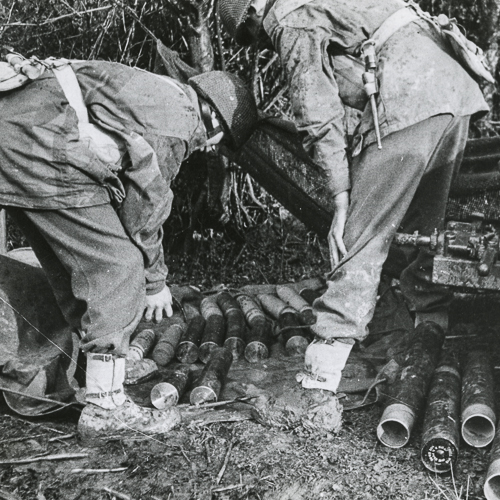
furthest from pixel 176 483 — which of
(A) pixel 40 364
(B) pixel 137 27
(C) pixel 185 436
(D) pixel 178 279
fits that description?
(B) pixel 137 27

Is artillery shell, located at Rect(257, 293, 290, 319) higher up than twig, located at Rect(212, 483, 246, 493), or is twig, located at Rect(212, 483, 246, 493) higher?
twig, located at Rect(212, 483, 246, 493)

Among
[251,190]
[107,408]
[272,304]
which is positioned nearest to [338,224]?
[107,408]

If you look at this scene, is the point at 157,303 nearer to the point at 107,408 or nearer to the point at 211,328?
the point at 211,328

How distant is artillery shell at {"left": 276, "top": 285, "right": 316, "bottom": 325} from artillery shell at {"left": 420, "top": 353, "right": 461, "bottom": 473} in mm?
1492

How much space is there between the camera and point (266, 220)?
293 inches

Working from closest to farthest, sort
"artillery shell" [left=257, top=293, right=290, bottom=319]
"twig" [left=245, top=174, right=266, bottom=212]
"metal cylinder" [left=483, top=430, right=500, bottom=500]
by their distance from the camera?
"metal cylinder" [left=483, top=430, right=500, bottom=500]
"artillery shell" [left=257, top=293, right=290, bottom=319]
"twig" [left=245, top=174, right=266, bottom=212]

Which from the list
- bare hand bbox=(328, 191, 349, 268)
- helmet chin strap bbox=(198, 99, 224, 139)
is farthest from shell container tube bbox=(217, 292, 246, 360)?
helmet chin strap bbox=(198, 99, 224, 139)

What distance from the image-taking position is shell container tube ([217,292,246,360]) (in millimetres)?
4648

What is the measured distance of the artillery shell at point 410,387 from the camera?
3.24 meters

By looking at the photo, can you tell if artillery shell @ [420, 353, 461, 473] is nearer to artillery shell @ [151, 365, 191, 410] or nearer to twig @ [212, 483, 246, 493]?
twig @ [212, 483, 246, 493]

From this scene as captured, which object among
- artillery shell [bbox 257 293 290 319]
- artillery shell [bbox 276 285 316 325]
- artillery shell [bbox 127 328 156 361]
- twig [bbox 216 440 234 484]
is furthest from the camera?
artillery shell [bbox 257 293 290 319]

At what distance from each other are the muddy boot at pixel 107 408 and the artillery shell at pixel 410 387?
1166 millimetres

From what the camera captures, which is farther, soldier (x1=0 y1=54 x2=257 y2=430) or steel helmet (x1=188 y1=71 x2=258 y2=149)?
steel helmet (x1=188 y1=71 x2=258 y2=149)

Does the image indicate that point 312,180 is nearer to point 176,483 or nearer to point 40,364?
point 40,364
